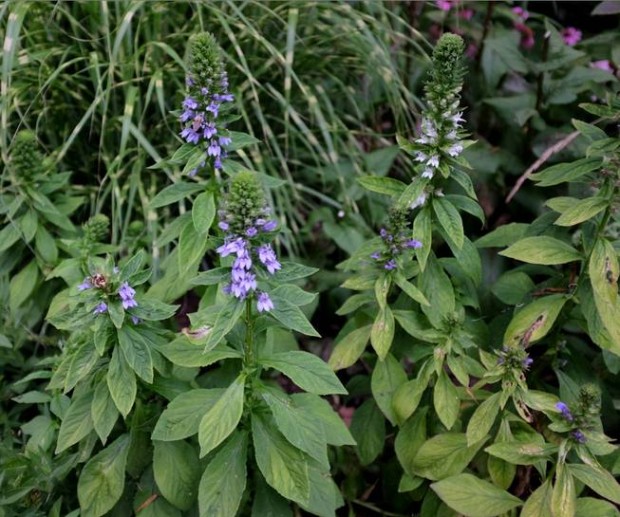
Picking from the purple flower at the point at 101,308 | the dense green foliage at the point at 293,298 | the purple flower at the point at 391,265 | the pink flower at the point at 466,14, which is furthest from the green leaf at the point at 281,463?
the pink flower at the point at 466,14

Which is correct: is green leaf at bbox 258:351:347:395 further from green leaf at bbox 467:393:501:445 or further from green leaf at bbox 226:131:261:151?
green leaf at bbox 226:131:261:151

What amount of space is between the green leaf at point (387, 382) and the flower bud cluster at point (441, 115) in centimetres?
59

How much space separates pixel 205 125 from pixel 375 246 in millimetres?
601

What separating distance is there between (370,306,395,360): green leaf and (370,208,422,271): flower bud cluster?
137 mm

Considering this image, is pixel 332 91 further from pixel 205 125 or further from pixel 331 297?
pixel 205 125

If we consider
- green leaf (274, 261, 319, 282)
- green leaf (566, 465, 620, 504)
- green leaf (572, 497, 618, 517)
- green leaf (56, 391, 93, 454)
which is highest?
green leaf (274, 261, 319, 282)

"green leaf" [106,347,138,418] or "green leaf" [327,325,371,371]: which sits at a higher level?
"green leaf" [106,347,138,418]

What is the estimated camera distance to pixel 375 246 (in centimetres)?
202

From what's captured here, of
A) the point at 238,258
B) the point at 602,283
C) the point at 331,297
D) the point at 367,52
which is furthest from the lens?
the point at 367,52

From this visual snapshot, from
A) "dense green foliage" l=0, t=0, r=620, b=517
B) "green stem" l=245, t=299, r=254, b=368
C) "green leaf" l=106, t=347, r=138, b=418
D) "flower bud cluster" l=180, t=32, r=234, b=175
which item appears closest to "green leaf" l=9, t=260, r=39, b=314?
"dense green foliage" l=0, t=0, r=620, b=517

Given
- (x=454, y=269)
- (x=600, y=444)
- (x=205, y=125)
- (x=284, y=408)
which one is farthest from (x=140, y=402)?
(x=600, y=444)

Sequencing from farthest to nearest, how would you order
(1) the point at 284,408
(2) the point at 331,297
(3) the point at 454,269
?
(2) the point at 331,297
(3) the point at 454,269
(1) the point at 284,408

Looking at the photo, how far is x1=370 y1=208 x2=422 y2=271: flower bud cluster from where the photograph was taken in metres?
1.92

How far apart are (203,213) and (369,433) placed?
892 millimetres
